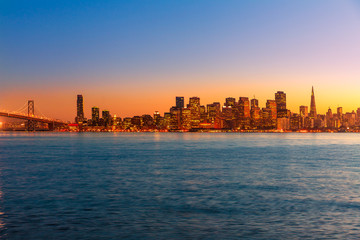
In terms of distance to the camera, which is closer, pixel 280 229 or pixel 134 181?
pixel 280 229

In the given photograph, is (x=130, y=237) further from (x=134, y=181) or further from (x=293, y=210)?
(x=134, y=181)

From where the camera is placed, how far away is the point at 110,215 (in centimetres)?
1845

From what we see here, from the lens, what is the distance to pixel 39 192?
25.3m

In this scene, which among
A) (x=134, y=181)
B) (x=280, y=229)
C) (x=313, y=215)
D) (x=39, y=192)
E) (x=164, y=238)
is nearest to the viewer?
(x=164, y=238)

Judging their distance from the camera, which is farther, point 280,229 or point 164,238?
point 280,229

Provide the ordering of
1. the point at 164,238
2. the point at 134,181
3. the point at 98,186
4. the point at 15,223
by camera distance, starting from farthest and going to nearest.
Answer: the point at 134,181 < the point at 98,186 < the point at 15,223 < the point at 164,238

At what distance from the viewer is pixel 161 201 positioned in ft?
72.7

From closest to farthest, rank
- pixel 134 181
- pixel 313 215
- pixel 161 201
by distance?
pixel 313 215
pixel 161 201
pixel 134 181

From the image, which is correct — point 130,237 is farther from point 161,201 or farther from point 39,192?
point 39,192

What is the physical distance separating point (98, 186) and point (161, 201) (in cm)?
762

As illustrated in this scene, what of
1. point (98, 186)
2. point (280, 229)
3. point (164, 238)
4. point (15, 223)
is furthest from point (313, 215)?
point (98, 186)

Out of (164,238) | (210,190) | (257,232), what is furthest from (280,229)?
(210,190)

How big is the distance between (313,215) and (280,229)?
3.38m

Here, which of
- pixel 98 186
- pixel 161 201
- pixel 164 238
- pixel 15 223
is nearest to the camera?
pixel 164 238
